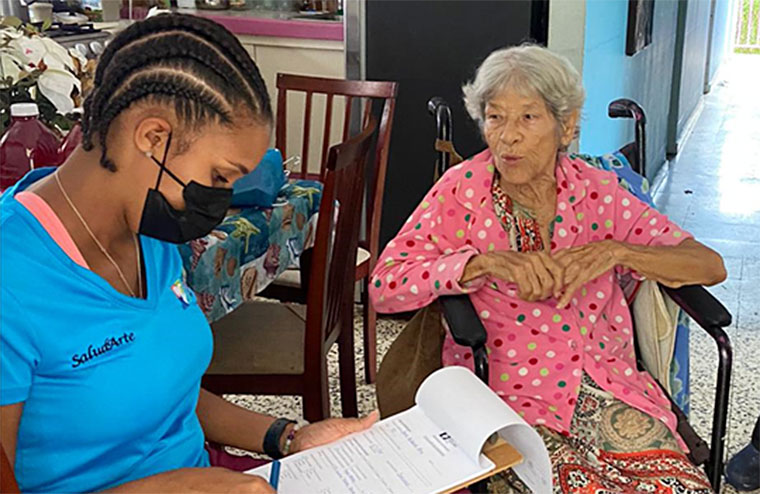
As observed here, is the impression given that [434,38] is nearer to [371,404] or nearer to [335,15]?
[335,15]

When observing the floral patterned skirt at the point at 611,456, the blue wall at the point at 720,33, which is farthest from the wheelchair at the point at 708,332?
the blue wall at the point at 720,33

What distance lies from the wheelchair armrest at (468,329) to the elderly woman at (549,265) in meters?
0.03

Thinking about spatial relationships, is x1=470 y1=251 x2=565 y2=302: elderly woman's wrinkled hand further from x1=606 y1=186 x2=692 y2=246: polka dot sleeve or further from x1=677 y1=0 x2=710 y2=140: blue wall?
x1=677 y1=0 x2=710 y2=140: blue wall

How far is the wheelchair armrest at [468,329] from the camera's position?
1.51 m

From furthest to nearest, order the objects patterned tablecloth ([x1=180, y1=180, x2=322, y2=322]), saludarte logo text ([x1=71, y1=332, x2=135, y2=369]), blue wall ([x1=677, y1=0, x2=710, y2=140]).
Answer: blue wall ([x1=677, y1=0, x2=710, y2=140]), patterned tablecloth ([x1=180, y1=180, x2=322, y2=322]), saludarte logo text ([x1=71, y1=332, x2=135, y2=369])

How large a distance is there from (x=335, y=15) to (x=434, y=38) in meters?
0.55

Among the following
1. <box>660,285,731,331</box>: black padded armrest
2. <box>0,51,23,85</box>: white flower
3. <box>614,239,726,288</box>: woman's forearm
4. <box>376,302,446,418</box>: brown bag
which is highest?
<box>0,51,23,85</box>: white flower

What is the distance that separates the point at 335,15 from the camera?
3.32m

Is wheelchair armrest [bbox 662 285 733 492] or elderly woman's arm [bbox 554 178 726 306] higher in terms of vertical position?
elderly woman's arm [bbox 554 178 726 306]

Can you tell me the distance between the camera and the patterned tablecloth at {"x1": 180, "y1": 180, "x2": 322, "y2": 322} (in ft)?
5.76

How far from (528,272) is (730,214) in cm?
335

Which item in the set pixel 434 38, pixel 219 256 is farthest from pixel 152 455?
pixel 434 38

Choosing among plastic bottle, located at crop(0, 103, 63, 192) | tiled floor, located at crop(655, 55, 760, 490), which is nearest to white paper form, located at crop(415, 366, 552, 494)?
plastic bottle, located at crop(0, 103, 63, 192)

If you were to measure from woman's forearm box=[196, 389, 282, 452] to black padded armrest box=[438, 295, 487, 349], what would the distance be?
39cm
